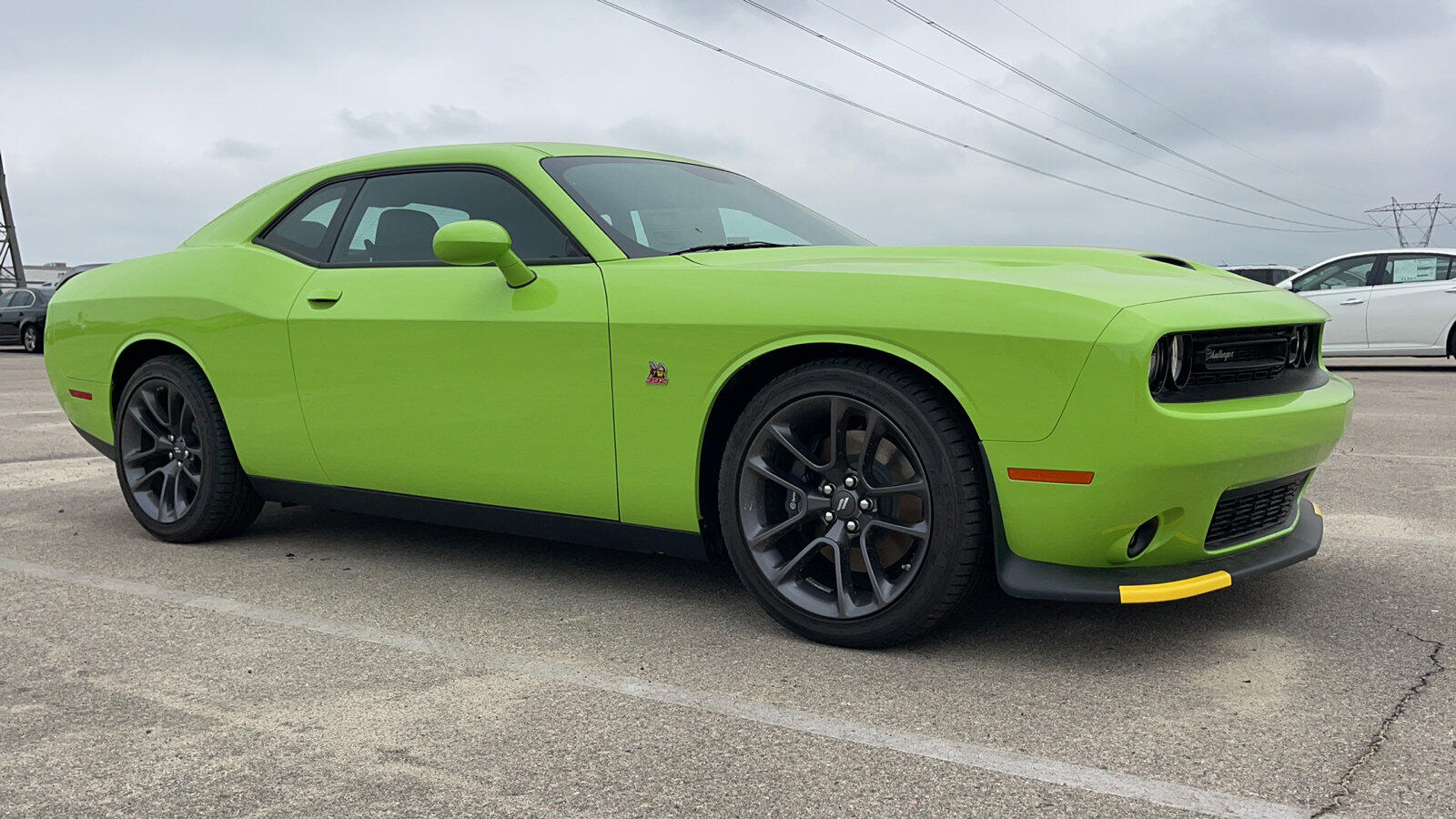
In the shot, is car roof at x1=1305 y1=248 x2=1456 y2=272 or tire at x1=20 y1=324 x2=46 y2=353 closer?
car roof at x1=1305 y1=248 x2=1456 y2=272

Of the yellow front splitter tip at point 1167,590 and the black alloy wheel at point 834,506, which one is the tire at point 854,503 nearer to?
the black alloy wheel at point 834,506

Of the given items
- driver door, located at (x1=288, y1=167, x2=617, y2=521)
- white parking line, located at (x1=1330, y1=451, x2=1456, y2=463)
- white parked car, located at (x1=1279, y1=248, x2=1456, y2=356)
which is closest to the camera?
driver door, located at (x1=288, y1=167, x2=617, y2=521)

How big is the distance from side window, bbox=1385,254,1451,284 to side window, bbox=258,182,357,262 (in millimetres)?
13006

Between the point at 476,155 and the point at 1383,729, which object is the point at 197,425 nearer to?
the point at 476,155

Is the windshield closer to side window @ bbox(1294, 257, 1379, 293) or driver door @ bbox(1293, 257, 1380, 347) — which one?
driver door @ bbox(1293, 257, 1380, 347)

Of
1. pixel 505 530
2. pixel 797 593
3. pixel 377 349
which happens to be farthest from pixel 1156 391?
pixel 377 349

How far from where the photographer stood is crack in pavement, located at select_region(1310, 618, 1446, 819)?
2.34 m

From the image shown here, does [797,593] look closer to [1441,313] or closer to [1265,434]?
[1265,434]

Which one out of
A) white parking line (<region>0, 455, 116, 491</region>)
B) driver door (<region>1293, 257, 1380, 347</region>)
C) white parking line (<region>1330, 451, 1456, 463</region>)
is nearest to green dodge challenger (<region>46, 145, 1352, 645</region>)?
white parking line (<region>0, 455, 116, 491</region>)

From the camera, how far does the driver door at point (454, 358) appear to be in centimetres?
368

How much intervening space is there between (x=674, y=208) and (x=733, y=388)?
88 centimetres

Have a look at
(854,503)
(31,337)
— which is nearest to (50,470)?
(854,503)

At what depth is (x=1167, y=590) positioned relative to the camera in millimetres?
3029

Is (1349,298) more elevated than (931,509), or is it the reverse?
(931,509)
